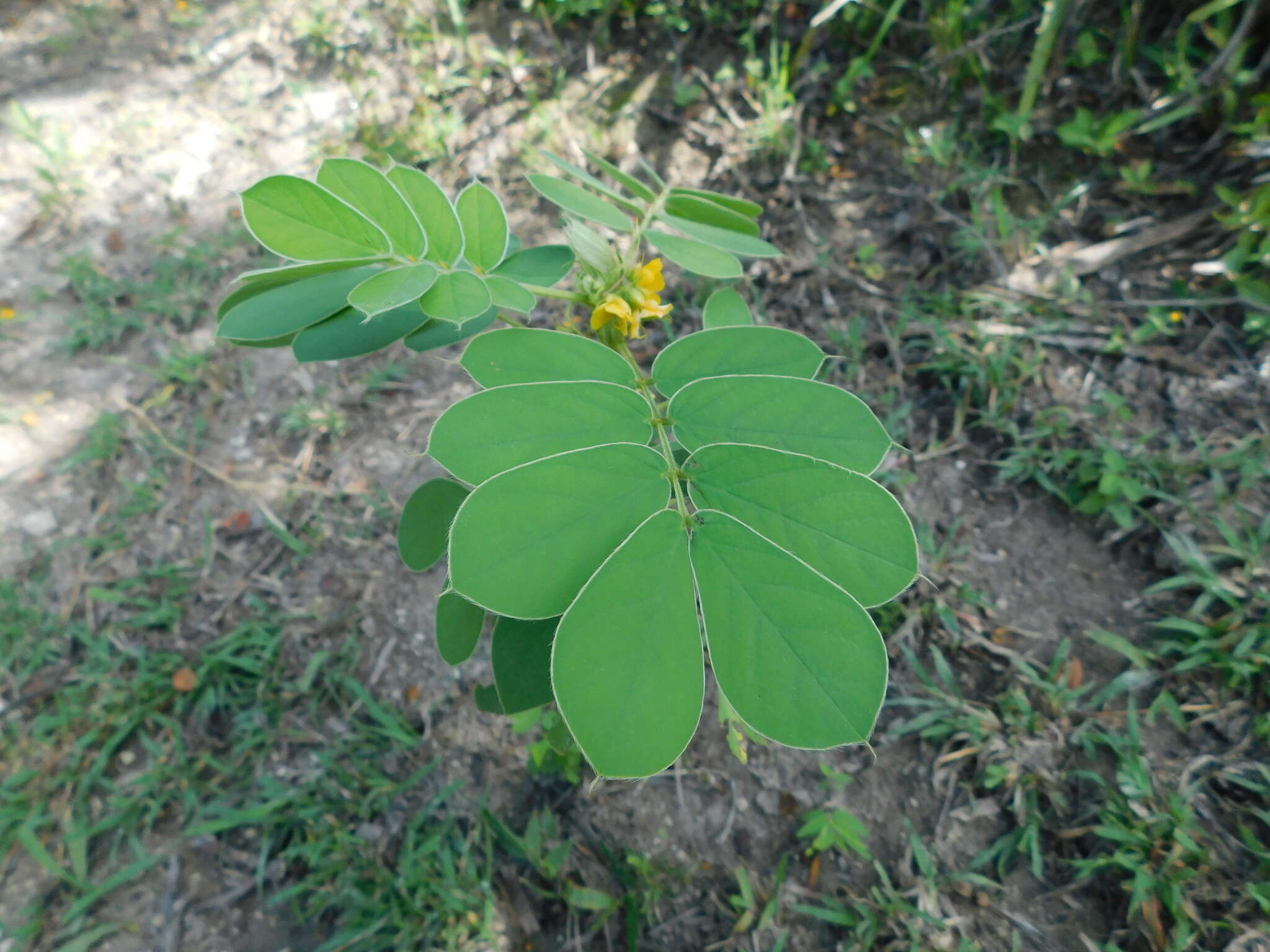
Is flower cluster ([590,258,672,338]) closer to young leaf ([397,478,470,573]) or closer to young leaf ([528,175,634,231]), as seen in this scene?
young leaf ([528,175,634,231])

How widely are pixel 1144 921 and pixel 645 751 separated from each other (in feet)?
4.32

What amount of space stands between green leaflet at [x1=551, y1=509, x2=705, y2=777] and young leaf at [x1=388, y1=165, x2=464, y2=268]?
0.52 meters

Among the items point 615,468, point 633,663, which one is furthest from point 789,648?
point 615,468

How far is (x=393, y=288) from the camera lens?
83cm

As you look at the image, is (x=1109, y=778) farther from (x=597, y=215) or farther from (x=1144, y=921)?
(x=597, y=215)

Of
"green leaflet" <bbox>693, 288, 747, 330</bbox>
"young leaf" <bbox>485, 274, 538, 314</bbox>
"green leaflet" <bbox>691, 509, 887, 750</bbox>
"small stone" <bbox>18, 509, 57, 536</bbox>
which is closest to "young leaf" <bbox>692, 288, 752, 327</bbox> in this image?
"green leaflet" <bbox>693, 288, 747, 330</bbox>

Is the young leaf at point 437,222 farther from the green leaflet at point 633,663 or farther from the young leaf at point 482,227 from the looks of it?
the green leaflet at point 633,663

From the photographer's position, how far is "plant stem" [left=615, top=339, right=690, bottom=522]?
776 mm

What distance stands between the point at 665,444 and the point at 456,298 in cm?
32

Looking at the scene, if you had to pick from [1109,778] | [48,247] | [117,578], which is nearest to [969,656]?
[1109,778]

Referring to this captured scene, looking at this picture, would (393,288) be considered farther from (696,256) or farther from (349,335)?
(696,256)

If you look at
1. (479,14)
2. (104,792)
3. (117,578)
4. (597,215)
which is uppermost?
(597,215)

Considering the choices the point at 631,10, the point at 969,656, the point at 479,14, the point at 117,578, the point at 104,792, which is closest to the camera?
the point at 969,656

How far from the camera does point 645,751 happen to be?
0.63 metres
